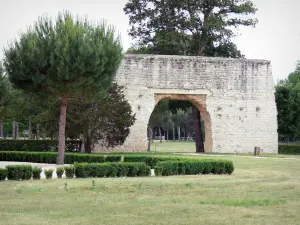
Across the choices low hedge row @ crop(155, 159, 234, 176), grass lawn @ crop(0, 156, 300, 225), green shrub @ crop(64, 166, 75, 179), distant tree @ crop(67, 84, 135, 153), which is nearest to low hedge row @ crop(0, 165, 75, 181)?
green shrub @ crop(64, 166, 75, 179)

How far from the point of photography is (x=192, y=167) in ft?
63.5

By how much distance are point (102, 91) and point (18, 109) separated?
11957 millimetres

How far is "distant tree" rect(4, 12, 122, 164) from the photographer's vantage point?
23188mm

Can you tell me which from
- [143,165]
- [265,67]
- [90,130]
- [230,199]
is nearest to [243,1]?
[265,67]

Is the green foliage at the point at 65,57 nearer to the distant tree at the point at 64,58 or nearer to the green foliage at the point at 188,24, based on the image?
the distant tree at the point at 64,58

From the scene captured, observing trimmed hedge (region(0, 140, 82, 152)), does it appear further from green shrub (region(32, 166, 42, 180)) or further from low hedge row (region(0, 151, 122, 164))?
green shrub (region(32, 166, 42, 180))

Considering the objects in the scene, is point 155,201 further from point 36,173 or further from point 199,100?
point 199,100

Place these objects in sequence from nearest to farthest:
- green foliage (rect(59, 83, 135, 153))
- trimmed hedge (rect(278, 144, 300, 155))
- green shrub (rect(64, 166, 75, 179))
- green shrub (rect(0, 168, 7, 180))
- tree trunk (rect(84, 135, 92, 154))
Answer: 1. green shrub (rect(0, 168, 7, 180))
2. green shrub (rect(64, 166, 75, 179))
3. green foliage (rect(59, 83, 135, 153))
4. tree trunk (rect(84, 135, 92, 154))
5. trimmed hedge (rect(278, 144, 300, 155))

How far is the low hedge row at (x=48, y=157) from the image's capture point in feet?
74.7

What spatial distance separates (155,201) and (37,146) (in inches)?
785

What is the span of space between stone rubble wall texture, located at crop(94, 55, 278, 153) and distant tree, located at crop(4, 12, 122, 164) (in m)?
8.06

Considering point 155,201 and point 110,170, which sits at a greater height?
point 110,170

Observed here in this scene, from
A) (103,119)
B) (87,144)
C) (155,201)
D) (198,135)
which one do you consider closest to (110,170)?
(155,201)

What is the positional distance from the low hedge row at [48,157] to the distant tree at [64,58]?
2.69 feet
